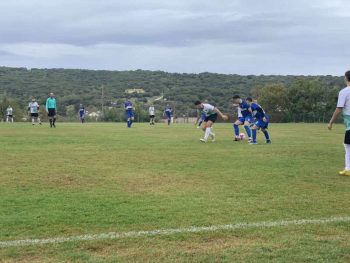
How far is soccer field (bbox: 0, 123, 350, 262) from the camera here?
5.36 m

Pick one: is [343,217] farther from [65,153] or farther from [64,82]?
[64,82]

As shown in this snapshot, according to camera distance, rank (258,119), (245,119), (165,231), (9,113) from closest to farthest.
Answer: (165,231) < (258,119) < (245,119) < (9,113)

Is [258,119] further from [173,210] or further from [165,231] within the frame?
[165,231]

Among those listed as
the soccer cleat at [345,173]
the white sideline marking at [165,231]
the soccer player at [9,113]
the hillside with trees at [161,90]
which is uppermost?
the hillside with trees at [161,90]

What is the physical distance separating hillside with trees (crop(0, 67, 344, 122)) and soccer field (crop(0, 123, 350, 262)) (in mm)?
56016

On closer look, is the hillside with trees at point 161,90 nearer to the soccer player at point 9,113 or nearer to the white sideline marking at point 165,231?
the soccer player at point 9,113

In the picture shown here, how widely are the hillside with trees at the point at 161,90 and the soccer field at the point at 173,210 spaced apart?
56016 mm

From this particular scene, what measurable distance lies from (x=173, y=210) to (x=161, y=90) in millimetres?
92003

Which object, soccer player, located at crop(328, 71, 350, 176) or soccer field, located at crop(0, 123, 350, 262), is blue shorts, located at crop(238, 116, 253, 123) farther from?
soccer player, located at crop(328, 71, 350, 176)

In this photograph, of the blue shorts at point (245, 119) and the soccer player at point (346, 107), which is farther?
the blue shorts at point (245, 119)

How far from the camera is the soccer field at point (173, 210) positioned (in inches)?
211

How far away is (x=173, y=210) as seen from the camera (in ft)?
23.6

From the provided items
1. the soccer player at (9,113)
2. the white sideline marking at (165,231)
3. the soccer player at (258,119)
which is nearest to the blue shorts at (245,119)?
the soccer player at (258,119)

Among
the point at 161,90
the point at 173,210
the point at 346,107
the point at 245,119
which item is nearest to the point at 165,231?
the point at 173,210
